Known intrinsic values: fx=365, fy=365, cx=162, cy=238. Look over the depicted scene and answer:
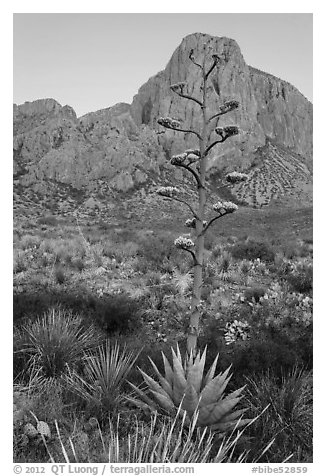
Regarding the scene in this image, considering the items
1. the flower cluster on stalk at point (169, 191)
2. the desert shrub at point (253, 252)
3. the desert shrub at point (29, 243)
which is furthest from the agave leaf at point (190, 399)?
the desert shrub at point (29, 243)

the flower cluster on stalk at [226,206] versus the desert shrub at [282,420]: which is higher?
the flower cluster on stalk at [226,206]

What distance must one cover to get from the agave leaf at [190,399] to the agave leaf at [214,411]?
2.7 inches

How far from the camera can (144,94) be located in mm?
87125

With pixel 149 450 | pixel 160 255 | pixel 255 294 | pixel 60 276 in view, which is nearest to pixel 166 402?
pixel 149 450

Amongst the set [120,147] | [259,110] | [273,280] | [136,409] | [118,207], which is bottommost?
[136,409]

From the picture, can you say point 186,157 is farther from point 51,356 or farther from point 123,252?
point 123,252

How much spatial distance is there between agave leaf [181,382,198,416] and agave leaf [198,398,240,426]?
68 millimetres

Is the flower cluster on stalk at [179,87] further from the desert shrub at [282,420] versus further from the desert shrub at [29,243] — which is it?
the desert shrub at [29,243]

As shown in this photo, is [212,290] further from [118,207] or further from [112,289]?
[118,207]

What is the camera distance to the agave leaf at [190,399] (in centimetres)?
294

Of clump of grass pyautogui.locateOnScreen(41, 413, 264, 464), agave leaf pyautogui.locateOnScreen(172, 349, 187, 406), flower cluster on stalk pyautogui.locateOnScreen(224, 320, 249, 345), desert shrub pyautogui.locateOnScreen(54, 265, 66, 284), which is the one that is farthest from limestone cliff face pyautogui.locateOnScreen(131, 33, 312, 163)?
clump of grass pyautogui.locateOnScreen(41, 413, 264, 464)

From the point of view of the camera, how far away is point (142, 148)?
59.6 meters
